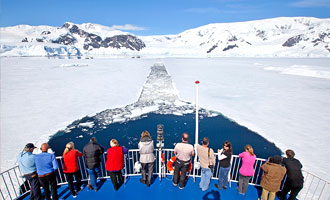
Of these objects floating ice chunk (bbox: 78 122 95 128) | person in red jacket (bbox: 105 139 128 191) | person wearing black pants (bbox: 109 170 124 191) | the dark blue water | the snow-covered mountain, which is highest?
the snow-covered mountain

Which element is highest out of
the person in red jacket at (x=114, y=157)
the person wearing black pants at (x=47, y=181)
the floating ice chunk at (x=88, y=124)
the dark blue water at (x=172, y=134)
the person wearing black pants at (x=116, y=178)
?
the person in red jacket at (x=114, y=157)

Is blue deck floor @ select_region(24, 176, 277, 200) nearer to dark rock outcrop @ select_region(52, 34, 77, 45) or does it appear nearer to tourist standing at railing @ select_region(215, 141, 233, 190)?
tourist standing at railing @ select_region(215, 141, 233, 190)

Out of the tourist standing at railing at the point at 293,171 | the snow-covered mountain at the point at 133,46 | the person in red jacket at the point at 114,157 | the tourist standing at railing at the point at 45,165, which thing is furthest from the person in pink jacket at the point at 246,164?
the snow-covered mountain at the point at 133,46

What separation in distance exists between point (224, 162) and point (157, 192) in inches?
77.7

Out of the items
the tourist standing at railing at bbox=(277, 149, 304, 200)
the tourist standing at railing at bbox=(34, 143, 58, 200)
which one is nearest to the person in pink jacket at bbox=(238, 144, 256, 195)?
the tourist standing at railing at bbox=(277, 149, 304, 200)

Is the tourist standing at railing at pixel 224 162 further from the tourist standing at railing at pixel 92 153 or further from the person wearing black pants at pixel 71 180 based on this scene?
the person wearing black pants at pixel 71 180

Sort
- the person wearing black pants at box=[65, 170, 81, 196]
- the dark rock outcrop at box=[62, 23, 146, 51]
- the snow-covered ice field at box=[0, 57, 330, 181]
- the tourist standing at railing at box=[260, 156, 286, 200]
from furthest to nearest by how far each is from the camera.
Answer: the dark rock outcrop at box=[62, 23, 146, 51]
the snow-covered ice field at box=[0, 57, 330, 181]
the person wearing black pants at box=[65, 170, 81, 196]
the tourist standing at railing at box=[260, 156, 286, 200]

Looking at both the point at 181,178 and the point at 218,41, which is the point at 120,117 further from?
the point at 218,41

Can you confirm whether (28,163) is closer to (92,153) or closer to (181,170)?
(92,153)

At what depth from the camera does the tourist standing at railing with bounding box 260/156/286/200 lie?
13.0 feet

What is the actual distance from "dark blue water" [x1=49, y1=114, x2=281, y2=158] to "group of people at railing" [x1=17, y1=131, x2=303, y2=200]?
162 inches

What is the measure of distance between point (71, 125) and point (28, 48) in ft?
344

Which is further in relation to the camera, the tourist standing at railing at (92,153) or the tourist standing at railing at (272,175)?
the tourist standing at railing at (92,153)

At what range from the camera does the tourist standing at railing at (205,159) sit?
14.8ft
